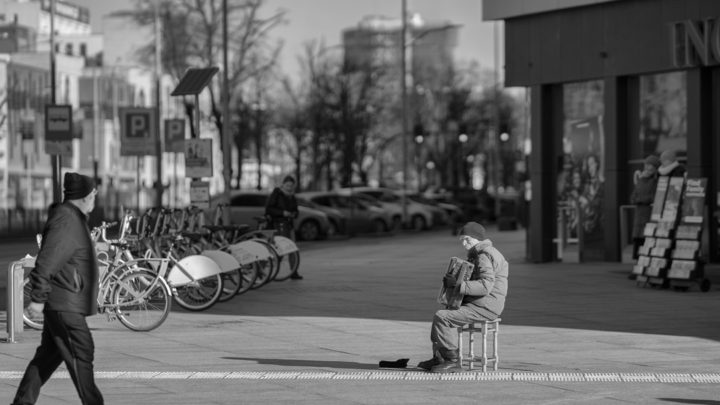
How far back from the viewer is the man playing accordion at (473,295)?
12.6m

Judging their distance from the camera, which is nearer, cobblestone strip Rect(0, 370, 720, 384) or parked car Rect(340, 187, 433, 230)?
cobblestone strip Rect(0, 370, 720, 384)

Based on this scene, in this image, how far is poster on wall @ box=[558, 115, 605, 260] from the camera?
29547 millimetres

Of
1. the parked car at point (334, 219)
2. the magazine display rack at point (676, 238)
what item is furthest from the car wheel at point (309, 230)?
the magazine display rack at point (676, 238)

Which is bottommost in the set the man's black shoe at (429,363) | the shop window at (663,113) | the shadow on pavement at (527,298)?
the shadow on pavement at (527,298)

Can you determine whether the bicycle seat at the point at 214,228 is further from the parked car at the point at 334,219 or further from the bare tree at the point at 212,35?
the bare tree at the point at 212,35

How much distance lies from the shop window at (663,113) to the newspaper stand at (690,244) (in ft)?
18.5

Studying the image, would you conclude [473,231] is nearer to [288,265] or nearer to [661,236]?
[661,236]

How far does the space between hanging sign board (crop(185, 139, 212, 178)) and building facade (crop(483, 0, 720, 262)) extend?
6.97 m

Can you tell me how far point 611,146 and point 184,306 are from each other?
12409 mm

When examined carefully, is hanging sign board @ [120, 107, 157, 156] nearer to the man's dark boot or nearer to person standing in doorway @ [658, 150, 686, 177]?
person standing in doorway @ [658, 150, 686, 177]

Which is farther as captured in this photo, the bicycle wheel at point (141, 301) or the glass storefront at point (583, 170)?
the glass storefront at point (583, 170)

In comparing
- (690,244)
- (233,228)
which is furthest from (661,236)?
Result: (233,228)

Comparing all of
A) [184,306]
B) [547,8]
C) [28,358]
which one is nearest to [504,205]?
[547,8]

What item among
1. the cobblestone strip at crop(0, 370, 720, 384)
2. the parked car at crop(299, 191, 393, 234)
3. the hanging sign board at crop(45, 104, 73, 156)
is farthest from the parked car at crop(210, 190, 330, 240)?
the cobblestone strip at crop(0, 370, 720, 384)
